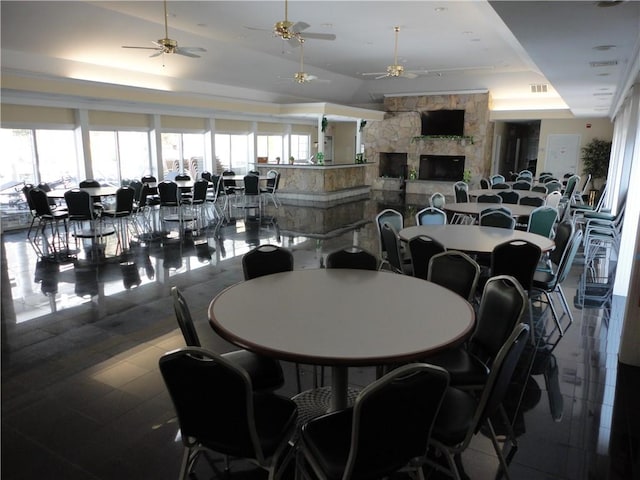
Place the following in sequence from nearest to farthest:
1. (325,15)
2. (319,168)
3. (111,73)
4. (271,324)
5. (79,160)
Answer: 1. (271,324)
2. (325,15)
3. (111,73)
4. (79,160)
5. (319,168)

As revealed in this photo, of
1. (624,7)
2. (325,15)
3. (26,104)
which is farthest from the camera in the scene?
(26,104)

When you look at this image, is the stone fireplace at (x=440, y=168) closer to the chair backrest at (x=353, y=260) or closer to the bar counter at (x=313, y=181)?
the bar counter at (x=313, y=181)

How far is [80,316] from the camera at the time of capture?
416 centimetres

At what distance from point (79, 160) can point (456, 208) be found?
846 centimetres

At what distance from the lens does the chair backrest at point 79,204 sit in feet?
22.0

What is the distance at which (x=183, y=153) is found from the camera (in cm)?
1338

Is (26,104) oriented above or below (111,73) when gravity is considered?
below

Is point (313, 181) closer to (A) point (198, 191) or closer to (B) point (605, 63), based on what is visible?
(A) point (198, 191)

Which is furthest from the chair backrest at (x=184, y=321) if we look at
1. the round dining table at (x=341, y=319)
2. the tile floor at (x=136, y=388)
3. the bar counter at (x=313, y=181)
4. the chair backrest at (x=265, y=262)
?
the bar counter at (x=313, y=181)

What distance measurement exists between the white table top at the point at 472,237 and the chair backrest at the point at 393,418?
240 centimetres

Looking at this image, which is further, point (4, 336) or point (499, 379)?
point (4, 336)

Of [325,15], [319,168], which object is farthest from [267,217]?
[325,15]

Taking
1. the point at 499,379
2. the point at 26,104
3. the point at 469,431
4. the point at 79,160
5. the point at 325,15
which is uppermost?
the point at 325,15

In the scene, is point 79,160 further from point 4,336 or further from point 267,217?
point 4,336
